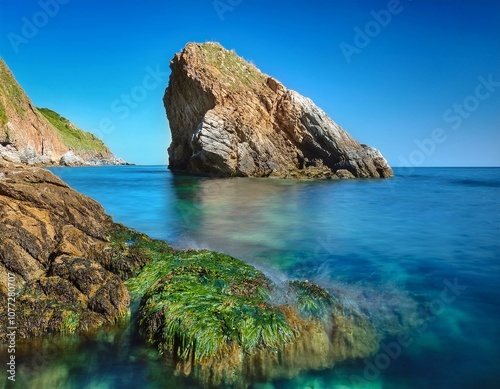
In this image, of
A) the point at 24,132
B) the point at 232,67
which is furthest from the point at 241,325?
the point at 24,132

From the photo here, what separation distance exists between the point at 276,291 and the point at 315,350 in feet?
7.47

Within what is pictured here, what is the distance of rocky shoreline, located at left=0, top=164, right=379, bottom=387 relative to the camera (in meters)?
6.11

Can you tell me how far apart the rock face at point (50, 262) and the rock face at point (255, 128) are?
133 ft

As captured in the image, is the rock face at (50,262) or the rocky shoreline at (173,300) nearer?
the rocky shoreline at (173,300)

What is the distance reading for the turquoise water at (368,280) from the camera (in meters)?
5.75

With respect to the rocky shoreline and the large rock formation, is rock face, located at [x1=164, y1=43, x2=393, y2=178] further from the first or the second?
the rocky shoreline

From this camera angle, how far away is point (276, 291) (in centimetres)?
856

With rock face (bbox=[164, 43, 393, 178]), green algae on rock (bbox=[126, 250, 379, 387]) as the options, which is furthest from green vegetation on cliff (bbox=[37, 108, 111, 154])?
green algae on rock (bbox=[126, 250, 379, 387])

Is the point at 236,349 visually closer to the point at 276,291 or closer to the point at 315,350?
the point at 315,350

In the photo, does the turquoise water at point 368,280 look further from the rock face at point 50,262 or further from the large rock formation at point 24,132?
the large rock formation at point 24,132

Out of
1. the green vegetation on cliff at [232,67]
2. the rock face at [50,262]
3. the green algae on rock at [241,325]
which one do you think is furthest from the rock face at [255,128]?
the green algae on rock at [241,325]

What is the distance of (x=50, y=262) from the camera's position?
8211mm

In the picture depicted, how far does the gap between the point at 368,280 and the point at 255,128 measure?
1816 inches

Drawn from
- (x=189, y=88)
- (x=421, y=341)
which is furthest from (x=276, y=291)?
(x=189, y=88)
